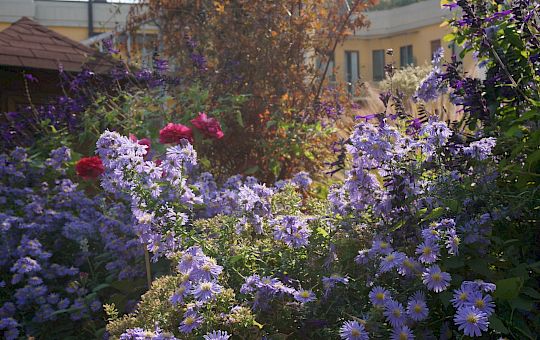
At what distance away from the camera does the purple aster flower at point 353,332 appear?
6.23 feet

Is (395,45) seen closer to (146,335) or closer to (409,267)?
(409,267)

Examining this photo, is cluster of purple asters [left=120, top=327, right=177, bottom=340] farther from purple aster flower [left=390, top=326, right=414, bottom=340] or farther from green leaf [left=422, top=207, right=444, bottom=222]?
green leaf [left=422, top=207, right=444, bottom=222]

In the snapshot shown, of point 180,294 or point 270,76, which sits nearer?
point 180,294

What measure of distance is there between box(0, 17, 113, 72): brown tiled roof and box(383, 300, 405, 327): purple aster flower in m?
5.34

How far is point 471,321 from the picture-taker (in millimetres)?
1777

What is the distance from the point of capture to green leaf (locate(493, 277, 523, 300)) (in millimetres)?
1937

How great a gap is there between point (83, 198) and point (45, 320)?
3.09 feet

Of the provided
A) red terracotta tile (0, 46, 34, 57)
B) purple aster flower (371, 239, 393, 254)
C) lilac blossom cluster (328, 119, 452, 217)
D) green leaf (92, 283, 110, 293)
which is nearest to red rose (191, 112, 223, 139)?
green leaf (92, 283, 110, 293)

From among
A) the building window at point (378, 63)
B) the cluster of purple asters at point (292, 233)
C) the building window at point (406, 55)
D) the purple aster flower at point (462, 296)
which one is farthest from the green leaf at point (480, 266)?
the building window at point (378, 63)

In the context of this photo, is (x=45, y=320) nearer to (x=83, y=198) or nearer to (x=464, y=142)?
(x=83, y=198)

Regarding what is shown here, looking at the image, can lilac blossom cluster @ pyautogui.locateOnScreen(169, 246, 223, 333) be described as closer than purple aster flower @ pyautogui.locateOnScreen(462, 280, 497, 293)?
No

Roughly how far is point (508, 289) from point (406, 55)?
23.7 m

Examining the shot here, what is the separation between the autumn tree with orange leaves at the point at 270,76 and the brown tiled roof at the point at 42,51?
156 cm

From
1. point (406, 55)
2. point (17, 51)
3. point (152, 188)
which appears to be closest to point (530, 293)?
point (152, 188)
